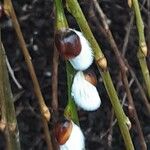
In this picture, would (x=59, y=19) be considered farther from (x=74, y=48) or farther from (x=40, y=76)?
(x=40, y=76)

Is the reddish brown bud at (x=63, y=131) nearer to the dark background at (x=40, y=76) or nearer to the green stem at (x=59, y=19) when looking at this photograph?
the green stem at (x=59, y=19)

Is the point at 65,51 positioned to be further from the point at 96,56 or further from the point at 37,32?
the point at 37,32

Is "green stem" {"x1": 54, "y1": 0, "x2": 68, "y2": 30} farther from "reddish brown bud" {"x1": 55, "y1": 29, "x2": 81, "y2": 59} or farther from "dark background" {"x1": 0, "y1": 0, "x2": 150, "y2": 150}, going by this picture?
"dark background" {"x1": 0, "y1": 0, "x2": 150, "y2": 150}

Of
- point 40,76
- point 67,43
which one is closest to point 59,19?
point 67,43

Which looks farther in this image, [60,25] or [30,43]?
[30,43]

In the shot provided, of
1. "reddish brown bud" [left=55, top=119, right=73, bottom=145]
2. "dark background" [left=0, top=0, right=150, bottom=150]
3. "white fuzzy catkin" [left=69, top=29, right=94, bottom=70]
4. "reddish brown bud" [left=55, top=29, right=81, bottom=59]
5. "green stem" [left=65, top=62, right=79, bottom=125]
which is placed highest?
"reddish brown bud" [left=55, top=29, right=81, bottom=59]

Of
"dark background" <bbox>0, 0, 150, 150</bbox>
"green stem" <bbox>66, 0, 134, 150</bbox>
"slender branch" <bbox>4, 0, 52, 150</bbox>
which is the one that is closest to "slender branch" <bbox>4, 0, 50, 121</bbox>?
"slender branch" <bbox>4, 0, 52, 150</bbox>

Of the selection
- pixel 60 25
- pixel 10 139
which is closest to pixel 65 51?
pixel 60 25
